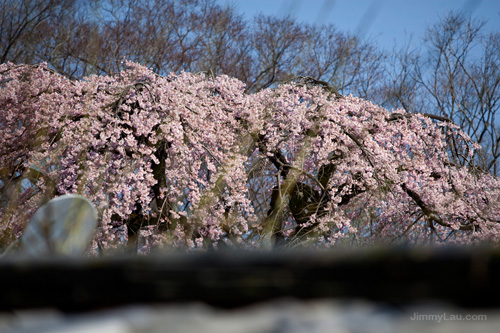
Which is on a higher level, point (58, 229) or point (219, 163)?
point (219, 163)

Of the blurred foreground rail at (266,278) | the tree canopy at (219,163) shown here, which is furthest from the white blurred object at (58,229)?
the tree canopy at (219,163)

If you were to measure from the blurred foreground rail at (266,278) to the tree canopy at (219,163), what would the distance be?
211 inches

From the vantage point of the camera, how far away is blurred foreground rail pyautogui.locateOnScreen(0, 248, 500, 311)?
1.82 feet

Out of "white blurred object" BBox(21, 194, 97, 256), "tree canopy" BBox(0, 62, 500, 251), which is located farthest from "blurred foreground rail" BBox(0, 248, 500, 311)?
"tree canopy" BBox(0, 62, 500, 251)

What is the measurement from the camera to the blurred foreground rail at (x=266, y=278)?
56 cm

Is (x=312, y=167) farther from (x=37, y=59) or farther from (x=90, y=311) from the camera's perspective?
(x=37, y=59)

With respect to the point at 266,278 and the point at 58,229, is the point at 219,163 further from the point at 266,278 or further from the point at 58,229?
the point at 266,278

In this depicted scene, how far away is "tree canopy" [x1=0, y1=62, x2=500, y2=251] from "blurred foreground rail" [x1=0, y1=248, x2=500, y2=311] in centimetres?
536

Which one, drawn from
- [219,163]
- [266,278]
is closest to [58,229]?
[266,278]

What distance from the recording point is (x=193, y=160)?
6691 mm

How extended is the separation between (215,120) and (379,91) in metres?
9.60

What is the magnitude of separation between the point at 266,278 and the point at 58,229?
87cm

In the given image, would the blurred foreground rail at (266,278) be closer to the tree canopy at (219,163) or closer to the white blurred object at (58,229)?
the white blurred object at (58,229)

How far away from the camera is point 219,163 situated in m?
6.50
